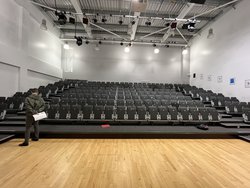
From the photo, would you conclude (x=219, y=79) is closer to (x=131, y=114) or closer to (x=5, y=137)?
(x=131, y=114)

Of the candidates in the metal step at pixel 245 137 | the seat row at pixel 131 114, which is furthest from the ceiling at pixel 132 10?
the metal step at pixel 245 137

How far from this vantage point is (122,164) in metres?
3.07

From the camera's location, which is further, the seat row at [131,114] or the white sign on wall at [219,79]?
the white sign on wall at [219,79]

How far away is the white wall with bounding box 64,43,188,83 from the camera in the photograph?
43.0 ft

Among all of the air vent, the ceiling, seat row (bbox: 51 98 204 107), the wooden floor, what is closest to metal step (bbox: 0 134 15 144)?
the wooden floor

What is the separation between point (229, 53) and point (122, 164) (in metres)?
8.45

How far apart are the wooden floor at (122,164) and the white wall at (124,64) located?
364 inches

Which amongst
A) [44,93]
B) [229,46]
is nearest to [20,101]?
[44,93]

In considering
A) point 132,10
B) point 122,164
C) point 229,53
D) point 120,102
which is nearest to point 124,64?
point 132,10

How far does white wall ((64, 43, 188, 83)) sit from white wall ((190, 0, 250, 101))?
2.56 meters

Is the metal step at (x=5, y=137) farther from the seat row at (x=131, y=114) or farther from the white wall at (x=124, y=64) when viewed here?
the white wall at (x=124, y=64)

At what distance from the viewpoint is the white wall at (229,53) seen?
750cm

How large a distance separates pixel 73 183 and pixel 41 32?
9727mm

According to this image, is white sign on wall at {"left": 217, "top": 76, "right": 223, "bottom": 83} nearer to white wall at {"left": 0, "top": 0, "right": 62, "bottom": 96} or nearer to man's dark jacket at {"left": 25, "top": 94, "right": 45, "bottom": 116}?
man's dark jacket at {"left": 25, "top": 94, "right": 45, "bottom": 116}
